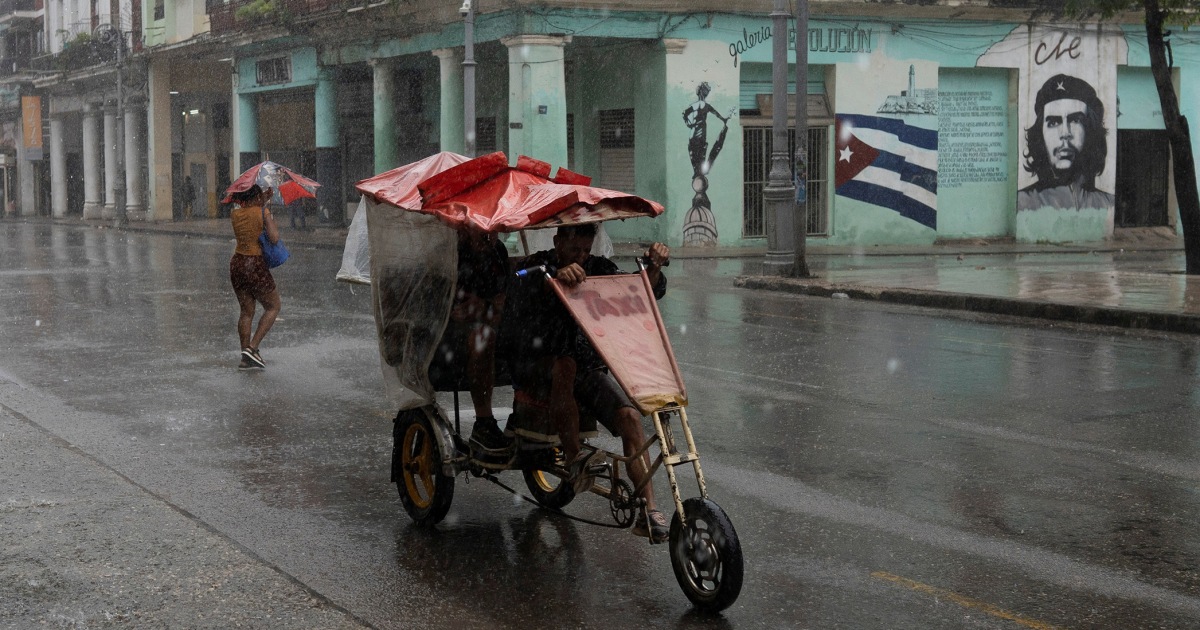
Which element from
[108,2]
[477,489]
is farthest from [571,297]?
[108,2]

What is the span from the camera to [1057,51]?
31.3m

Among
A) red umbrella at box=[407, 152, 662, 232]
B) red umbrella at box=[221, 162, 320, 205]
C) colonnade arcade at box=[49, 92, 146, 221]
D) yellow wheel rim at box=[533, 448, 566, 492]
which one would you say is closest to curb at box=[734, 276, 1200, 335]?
red umbrella at box=[221, 162, 320, 205]

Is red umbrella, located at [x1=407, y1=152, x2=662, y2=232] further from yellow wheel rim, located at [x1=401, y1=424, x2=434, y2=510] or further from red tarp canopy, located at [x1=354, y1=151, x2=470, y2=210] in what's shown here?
yellow wheel rim, located at [x1=401, y1=424, x2=434, y2=510]

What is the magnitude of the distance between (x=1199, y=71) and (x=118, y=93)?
34968 mm

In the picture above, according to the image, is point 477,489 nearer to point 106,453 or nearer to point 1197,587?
point 106,453

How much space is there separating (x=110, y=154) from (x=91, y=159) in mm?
3546

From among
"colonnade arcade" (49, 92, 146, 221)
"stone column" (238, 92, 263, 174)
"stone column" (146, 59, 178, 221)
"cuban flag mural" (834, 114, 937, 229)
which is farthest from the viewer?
"colonnade arcade" (49, 92, 146, 221)

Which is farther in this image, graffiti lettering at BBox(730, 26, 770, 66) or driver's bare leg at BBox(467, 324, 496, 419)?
graffiti lettering at BBox(730, 26, 770, 66)

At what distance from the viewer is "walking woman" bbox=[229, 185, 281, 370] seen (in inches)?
443

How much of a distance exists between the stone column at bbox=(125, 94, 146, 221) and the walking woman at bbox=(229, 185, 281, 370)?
40017 mm

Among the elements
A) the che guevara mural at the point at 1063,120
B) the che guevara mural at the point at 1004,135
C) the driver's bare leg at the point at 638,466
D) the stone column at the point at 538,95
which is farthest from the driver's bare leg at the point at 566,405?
the che guevara mural at the point at 1063,120

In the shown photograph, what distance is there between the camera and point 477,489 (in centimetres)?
682

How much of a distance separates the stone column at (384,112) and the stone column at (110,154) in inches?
839

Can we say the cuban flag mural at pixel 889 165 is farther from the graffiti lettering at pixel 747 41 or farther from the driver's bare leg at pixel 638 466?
the driver's bare leg at pixel 638 466
